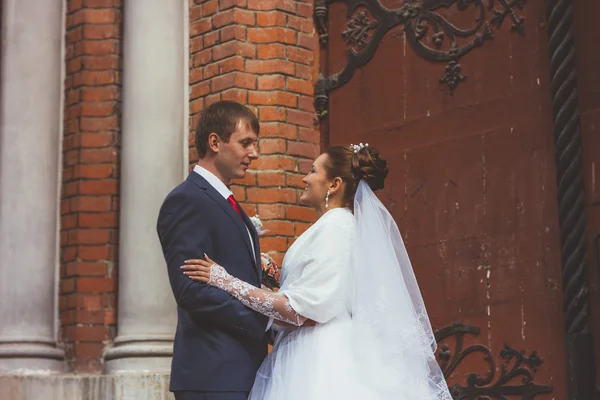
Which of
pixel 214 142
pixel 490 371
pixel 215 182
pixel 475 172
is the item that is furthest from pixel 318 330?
pixel 475 172

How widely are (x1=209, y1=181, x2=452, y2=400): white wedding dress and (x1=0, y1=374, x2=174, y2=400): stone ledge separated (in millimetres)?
1926

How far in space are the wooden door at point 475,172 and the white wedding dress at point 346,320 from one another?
3.92 ft

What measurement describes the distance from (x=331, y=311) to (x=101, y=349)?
265 cm

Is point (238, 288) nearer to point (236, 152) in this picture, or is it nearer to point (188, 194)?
point (188, 194)

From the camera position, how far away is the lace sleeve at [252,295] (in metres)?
3.25

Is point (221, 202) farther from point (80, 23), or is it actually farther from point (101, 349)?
point (80, 23)

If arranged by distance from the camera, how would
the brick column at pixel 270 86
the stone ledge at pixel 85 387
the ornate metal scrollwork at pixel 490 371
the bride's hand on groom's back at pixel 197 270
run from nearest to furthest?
the bride's hand on groom's back at pixel 197 270
the ornate metal scrollwork at pixel 490 371
the stone ledge at pixel 85 387
the brick column at pixel 270 86

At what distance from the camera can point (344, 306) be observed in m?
3.53

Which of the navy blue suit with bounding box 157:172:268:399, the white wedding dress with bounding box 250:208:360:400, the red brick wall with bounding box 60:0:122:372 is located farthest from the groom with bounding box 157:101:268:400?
the red brick wall with bounding box 60:0:122:372

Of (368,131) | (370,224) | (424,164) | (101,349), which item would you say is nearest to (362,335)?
(370,224)

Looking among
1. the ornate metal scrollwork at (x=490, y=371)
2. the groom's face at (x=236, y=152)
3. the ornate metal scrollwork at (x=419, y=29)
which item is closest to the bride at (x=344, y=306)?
the groom's face at (x=236, y=152)

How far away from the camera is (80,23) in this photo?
6121 mm

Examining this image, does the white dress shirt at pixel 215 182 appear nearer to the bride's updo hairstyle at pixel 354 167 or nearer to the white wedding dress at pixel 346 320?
the white wedding dress at pixel 346 320

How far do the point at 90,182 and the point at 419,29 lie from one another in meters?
2.12
